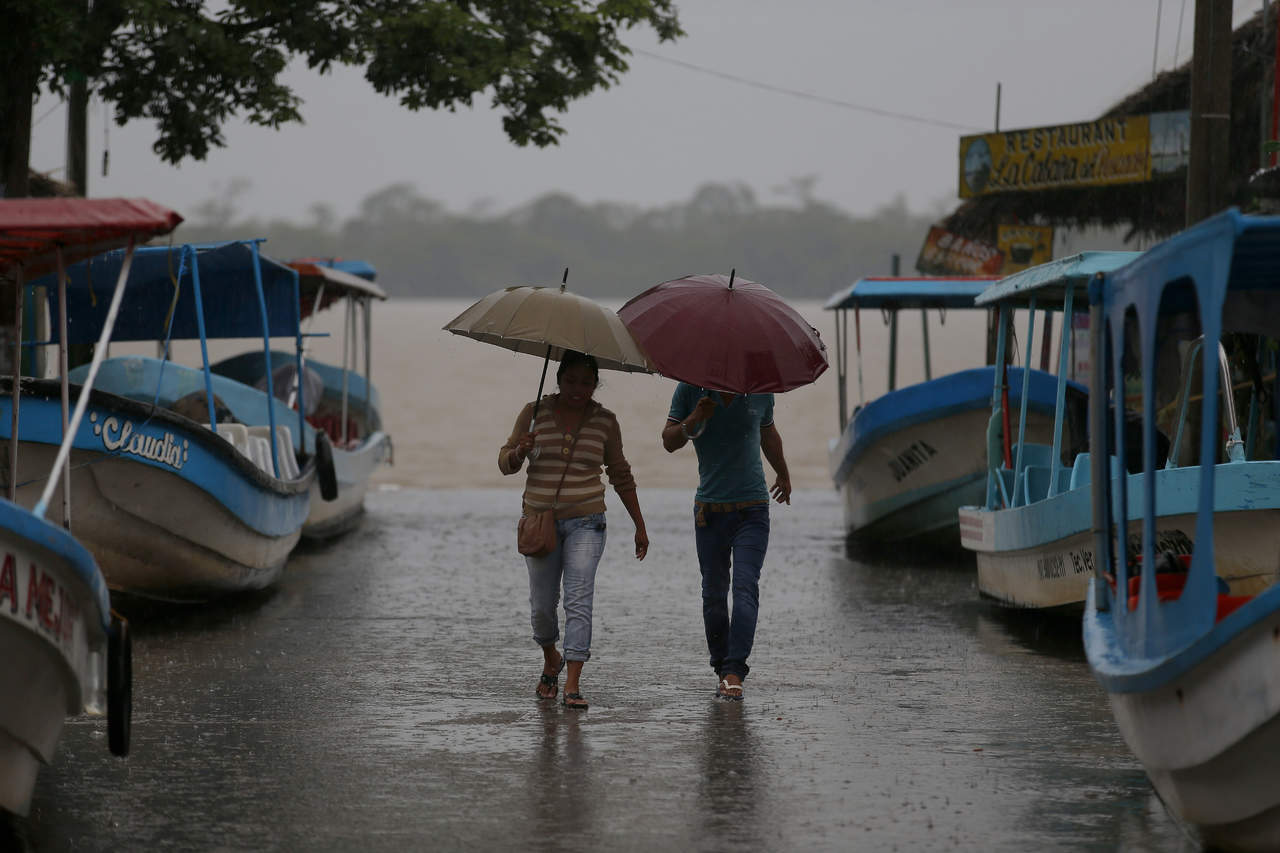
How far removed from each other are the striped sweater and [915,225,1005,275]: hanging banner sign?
13387mm

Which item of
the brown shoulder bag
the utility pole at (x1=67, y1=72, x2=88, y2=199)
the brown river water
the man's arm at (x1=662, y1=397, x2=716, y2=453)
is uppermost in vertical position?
the utility pole at (x1=67, y1=72, x2=88, y2=199)

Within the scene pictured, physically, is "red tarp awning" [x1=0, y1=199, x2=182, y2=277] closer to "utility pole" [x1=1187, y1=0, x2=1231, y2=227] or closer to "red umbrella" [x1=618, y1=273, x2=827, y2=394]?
"red umbrella" [x1=618, y1=273, x2=827, y2=394]

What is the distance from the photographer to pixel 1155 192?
20.0 meters

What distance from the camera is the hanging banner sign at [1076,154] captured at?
1922 cm

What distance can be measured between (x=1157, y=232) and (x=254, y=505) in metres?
12.3

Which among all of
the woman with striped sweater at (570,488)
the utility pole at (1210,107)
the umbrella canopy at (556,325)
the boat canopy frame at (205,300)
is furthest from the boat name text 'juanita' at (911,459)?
the umbrella canopy at (556,325)

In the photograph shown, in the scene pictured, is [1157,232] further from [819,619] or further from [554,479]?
[554,479]

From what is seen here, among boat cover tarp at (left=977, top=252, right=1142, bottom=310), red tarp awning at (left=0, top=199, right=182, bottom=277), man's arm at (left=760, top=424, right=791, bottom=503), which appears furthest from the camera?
boat cover tarp at (left=977, top=252, right=1142, bottom=310)

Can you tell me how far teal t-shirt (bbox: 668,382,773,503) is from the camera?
8109mm

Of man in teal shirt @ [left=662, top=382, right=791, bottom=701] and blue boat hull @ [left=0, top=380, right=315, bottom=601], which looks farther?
blue boat hull @ [left=0, top=380, right=315, bottom=601]

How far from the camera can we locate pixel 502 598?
1228 cm

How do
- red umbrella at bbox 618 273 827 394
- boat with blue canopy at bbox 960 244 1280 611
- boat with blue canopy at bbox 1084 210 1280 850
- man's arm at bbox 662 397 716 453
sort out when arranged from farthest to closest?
boat with blue canopy at bbox 960 244 1280 611
man's arm at bbox 662 397 716 453
red umbrella at bbox 618 273 827 394
boat with blue canopy at bbox 1084 210 1280 850

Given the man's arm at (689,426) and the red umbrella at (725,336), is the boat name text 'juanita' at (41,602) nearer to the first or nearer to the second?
the red umbrella at (725,336)

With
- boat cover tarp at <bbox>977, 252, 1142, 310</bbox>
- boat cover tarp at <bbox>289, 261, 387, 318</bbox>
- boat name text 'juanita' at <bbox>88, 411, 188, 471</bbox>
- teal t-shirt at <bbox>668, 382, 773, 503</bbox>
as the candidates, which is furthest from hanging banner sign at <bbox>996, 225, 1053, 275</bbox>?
teal t-shirt at <bbox>668, 382, 773, 503</bbox>
